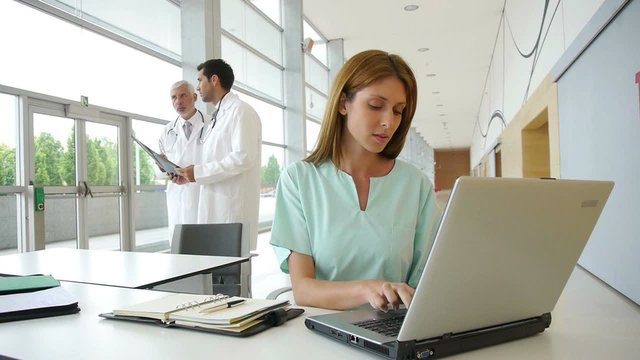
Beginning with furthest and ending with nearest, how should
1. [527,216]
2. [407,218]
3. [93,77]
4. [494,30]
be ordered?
[494,30] → [93,77] → [407,218] → [527,216]

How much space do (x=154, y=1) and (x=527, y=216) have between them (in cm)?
555

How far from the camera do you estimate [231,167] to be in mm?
2939

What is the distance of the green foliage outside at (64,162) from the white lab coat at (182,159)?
4.85ft

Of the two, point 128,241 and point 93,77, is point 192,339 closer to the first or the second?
point 93,77

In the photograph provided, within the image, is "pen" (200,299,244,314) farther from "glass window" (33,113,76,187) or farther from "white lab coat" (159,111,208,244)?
"glass window" (33,113,76,187)

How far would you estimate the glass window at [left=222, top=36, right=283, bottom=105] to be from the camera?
697cm

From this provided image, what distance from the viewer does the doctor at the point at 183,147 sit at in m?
3.19

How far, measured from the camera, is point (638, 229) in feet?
6.02

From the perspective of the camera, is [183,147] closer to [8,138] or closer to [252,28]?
[8,138]

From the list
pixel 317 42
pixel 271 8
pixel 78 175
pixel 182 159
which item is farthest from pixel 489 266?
pixel 317 42

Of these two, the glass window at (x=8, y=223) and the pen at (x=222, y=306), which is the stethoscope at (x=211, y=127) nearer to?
the glass window at (x=8, y=223)

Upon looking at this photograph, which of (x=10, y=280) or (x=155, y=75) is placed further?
(x=155, y=75)

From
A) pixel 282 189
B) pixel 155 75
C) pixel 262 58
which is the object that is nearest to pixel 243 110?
pixel 282 189

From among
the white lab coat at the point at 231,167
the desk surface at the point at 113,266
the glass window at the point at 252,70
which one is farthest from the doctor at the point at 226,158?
the glass window at the point at 252,70
